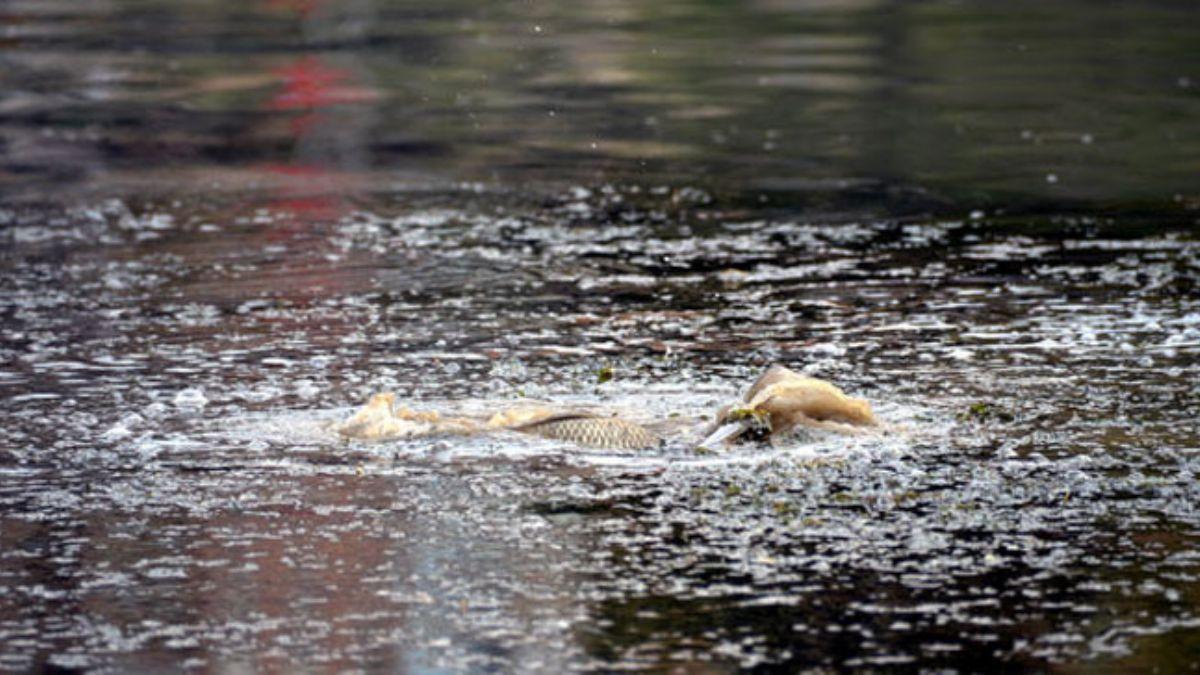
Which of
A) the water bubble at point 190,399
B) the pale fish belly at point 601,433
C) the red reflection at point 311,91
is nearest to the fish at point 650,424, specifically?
the pale fish belly at point 601,433

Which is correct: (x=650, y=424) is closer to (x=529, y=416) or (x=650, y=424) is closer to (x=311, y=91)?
(x=529, y=416)

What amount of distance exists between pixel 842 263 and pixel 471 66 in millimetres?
9529

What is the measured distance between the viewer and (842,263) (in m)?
10.6

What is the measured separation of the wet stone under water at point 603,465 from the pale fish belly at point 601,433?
0.11 meters

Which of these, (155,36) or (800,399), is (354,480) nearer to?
(800,399)

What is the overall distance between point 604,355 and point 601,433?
5.04 ft

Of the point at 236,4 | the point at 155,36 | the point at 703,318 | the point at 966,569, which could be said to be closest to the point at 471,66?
the point at 155,36

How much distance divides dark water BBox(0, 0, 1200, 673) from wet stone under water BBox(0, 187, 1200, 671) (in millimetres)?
20

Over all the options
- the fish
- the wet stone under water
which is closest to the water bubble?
the wet stone under water

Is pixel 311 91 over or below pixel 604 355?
over

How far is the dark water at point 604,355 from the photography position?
207 inches

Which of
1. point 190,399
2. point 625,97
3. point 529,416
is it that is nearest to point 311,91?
point 625,97

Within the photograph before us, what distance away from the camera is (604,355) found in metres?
8.54

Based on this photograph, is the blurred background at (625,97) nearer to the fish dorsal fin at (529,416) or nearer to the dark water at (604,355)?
the dark water at (604,355)
